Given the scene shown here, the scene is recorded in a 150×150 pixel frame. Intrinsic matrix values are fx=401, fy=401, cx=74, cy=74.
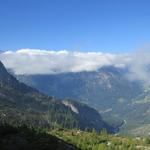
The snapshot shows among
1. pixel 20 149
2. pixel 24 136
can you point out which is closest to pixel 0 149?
pixel 20 149

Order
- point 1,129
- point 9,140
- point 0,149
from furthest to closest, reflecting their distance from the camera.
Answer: point 1,129
point 9,140
point 0,149

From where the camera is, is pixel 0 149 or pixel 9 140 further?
pixel 9 140

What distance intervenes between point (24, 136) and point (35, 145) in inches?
214

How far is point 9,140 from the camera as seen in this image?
184ft

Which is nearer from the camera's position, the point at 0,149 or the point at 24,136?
the point at 0,149

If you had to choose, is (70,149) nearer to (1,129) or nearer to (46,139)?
(46,139)

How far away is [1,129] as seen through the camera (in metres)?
60.8

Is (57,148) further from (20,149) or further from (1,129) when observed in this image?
(1,129)

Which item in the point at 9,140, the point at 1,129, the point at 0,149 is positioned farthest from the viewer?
the point at 1,129

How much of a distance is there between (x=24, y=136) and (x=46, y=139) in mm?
3361

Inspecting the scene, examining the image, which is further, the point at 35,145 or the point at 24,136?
the point at 24,136

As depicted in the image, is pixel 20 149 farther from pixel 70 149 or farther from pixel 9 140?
pixel 70 149

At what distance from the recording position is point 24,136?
58.7 m

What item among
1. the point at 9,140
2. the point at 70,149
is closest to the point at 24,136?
the point at 9,140
